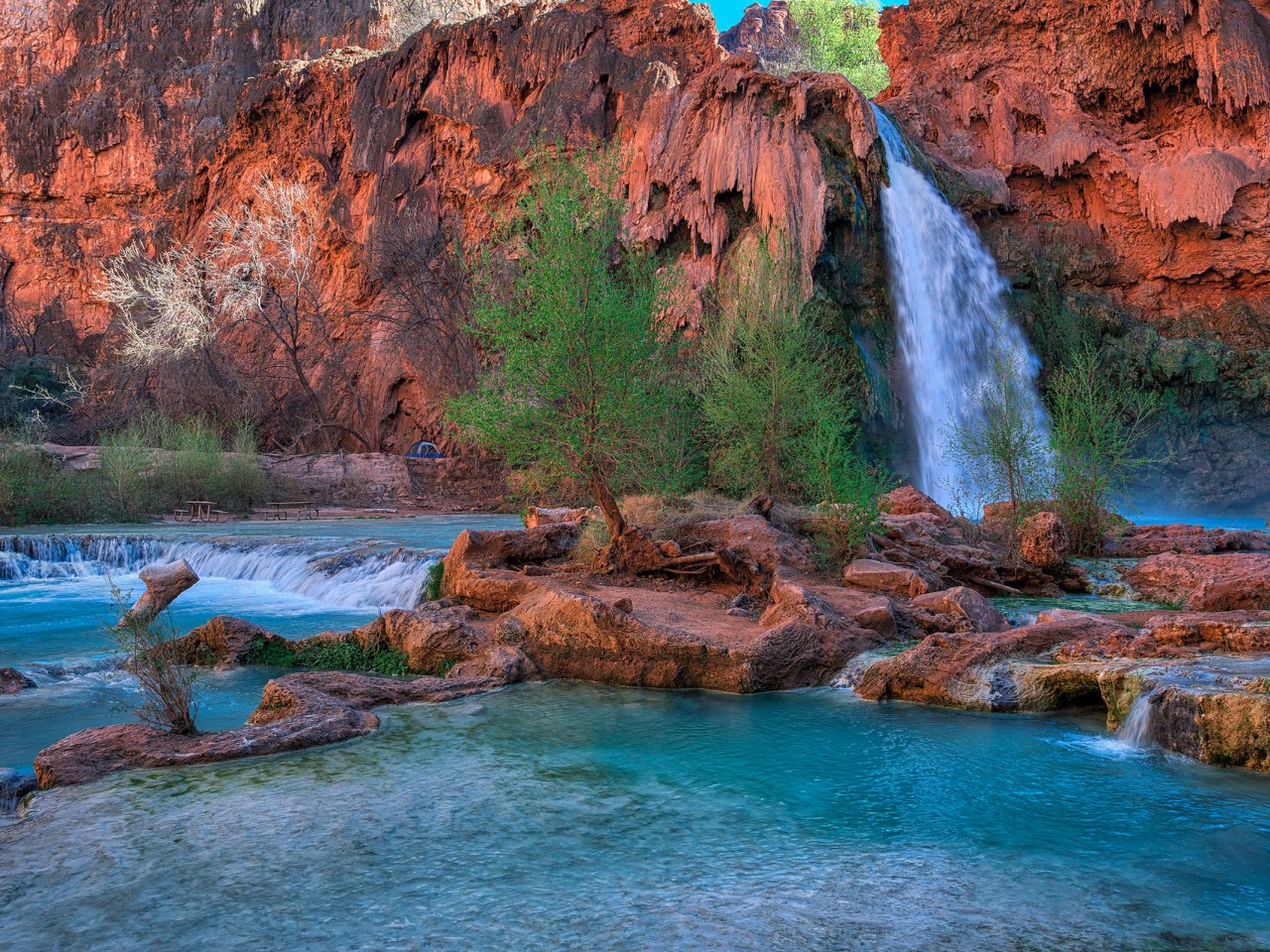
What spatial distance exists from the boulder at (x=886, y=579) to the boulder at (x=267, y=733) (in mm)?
4158

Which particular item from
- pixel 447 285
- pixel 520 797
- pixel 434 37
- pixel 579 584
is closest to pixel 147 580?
pixel 579 584

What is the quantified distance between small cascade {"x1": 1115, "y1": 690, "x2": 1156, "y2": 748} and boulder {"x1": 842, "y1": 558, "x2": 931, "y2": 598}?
3292mm

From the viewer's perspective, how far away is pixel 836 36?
48.5 metres

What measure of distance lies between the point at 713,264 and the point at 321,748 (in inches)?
650

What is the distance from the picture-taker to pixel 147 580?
29.8ft

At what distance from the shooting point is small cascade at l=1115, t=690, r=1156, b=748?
5762 mm

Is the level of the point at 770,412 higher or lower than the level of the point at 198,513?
higher

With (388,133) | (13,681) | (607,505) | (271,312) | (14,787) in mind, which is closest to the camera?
(14,787)

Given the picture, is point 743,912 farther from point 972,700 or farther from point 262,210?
point 262,210

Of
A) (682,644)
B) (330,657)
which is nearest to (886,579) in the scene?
(682,644)

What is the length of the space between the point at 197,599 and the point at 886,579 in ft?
27.5

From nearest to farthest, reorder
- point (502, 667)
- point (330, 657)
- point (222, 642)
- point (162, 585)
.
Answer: point (502, 667) < point (330, 657) < point (222, 642) < point (162, 585)

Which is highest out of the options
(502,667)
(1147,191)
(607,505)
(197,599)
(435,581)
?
(1147,191)

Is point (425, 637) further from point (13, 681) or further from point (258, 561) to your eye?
point (258, 561)
